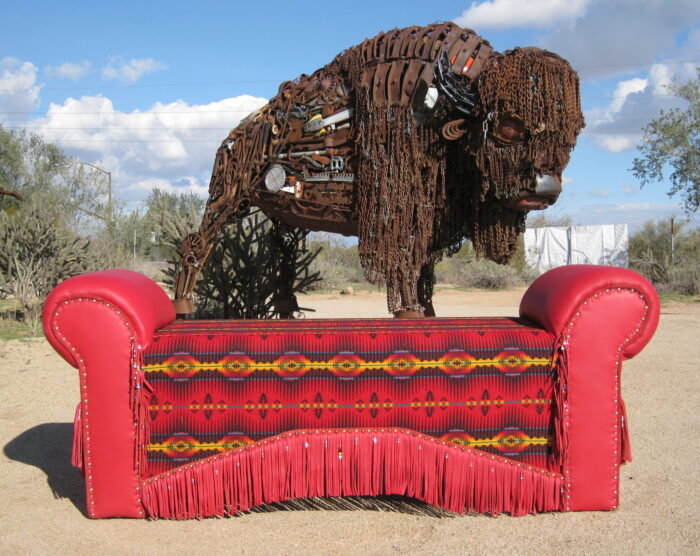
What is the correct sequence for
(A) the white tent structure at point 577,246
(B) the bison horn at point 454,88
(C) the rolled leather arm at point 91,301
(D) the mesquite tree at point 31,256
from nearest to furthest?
(C) the rolled leather arm at point 91,301 < (B) the bison horn at point 454,88 < (D) the mesquite tree at point 31,256 < (A) the white tent structure at point 577,246

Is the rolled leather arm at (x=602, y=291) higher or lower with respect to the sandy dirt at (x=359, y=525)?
higher

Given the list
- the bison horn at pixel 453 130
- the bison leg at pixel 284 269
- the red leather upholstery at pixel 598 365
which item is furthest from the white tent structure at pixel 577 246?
the red leather upholstery at pixel 598 365

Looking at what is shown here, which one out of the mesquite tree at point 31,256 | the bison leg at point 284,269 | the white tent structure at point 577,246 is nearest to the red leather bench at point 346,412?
the bison leg at point 284,269

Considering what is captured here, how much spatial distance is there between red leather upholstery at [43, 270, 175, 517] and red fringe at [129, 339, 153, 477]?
13 millimetres

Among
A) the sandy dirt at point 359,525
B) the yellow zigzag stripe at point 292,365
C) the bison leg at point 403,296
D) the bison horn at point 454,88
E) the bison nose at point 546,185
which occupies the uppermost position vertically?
the bison horn at point 454,88

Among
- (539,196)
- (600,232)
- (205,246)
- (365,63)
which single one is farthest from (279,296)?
(600,232)

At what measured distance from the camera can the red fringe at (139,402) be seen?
284cm

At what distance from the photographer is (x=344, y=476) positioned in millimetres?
2885

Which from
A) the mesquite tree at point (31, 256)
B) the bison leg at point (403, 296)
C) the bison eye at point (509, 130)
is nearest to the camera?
the bison eye at point (509, 130)

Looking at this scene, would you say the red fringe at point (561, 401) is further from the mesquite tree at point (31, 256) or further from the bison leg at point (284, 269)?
the mesquite tree at point (31, 256)

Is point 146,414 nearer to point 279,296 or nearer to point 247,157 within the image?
point 247,157

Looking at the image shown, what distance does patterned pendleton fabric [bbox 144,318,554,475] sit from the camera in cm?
288

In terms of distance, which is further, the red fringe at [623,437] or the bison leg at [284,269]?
the bison leg at [284,269]

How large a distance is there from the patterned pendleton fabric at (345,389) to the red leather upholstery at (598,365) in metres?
0.12
